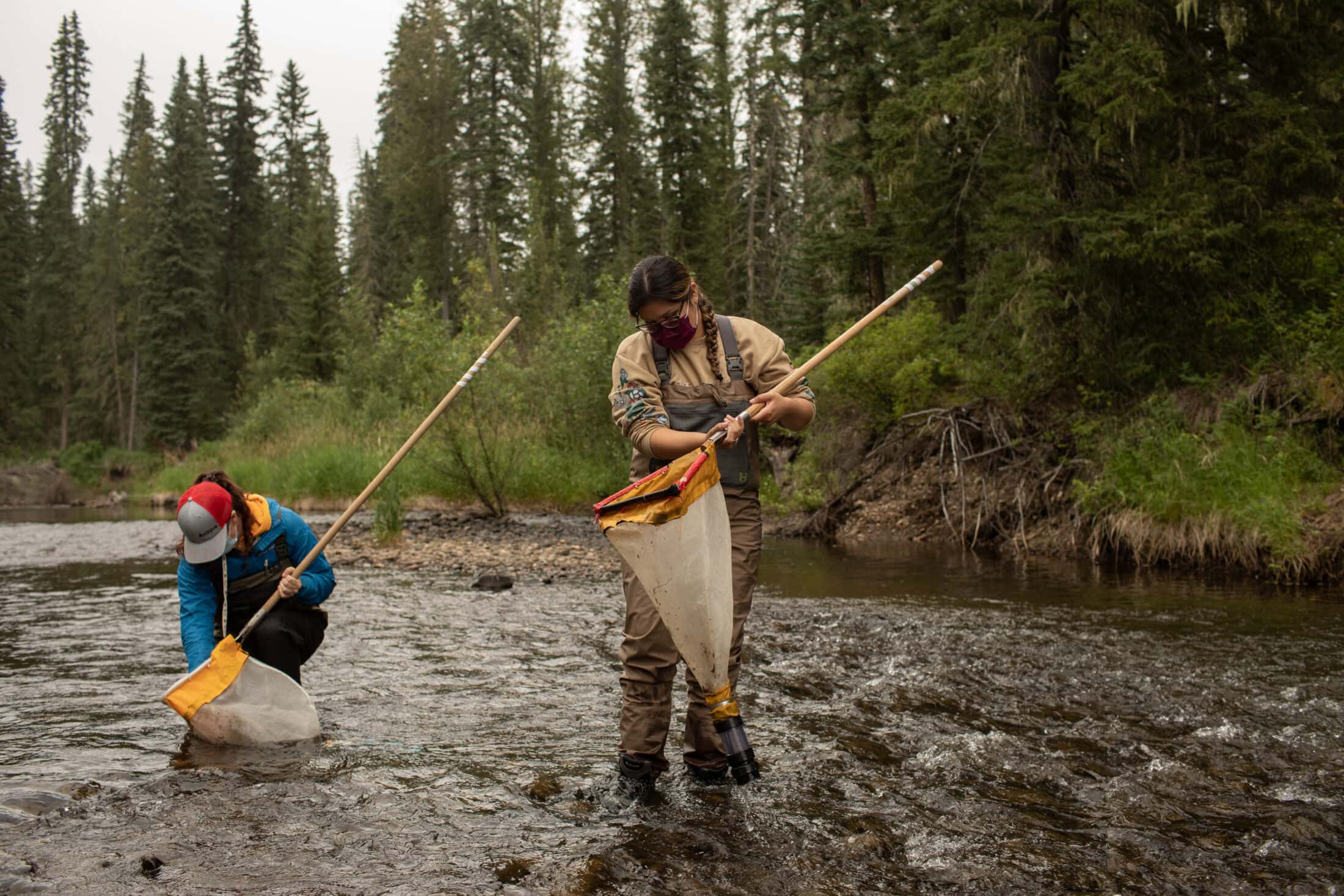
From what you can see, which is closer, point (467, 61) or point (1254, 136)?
point (1254, 136)

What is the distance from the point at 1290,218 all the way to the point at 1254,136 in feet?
3.93

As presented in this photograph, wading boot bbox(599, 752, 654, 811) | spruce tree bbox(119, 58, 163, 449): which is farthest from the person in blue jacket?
spruce tree bbox(119, 58, 163, 449)

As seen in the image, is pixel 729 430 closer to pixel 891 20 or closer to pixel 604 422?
pixel 604 422

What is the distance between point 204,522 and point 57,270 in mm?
59868

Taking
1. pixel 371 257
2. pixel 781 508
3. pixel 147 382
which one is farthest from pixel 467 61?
pixel 781 508

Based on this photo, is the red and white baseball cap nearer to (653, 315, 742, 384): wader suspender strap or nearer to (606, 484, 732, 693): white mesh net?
(606, 484, 732, 693): white mesh net

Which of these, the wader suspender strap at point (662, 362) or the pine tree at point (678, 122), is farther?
the pine tree at point (678, 122)

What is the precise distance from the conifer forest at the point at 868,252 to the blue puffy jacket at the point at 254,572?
8.91m

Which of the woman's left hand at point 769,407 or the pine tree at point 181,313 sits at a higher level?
the pine tree at point 181,313

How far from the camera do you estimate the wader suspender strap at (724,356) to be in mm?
4164

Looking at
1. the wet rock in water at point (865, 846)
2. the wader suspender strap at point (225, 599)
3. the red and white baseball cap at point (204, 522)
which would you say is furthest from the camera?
the wader suspender strap at point (225, 599)

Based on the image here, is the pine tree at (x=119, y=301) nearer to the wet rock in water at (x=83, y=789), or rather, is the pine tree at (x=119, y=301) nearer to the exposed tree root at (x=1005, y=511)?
the exposed tree root at (x=1005, y=511)

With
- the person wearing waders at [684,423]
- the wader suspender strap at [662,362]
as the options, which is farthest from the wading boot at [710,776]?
the wader suspender strap at [662,362]

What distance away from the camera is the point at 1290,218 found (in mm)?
12352
